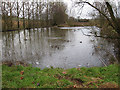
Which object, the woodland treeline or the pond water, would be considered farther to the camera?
the woodland treeline

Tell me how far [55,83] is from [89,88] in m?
1.02

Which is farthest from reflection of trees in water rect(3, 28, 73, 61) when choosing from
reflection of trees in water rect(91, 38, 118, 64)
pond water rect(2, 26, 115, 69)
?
reflection of trees in water rect(91, 38, 118, 64)

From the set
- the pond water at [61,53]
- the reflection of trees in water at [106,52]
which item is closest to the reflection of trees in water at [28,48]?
the pond water at [61,53]

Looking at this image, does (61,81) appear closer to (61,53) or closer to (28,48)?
(61,53)

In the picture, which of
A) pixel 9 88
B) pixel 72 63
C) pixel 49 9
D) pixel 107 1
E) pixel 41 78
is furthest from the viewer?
pixel 49 9

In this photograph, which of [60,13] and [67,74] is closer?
[67,74]

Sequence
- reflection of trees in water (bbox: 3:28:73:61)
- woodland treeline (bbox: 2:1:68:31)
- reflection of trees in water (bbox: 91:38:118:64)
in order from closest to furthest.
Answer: reflection of trees in water (bbox: 91:38:118:64) → reflection of trees in water (bbox: 3:28:73:61) → woodland treeline (bbox: 2:1:68:31)

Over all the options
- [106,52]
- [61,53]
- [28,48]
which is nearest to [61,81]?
[61,53]

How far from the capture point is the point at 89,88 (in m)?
3.81

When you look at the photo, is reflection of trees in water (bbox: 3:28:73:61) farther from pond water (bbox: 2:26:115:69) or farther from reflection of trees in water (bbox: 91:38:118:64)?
reflection of trees in water (bbox: 91:38:118:64)

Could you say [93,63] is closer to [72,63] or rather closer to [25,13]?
[72,63]

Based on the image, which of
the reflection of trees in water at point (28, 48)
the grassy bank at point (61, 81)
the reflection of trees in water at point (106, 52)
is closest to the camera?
the grassy bank at point (61, 81)

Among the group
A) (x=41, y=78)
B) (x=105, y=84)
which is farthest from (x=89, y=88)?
(x=41, y=78)

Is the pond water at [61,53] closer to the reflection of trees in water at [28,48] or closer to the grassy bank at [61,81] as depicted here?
the reflection of trees in water at [28,48]
